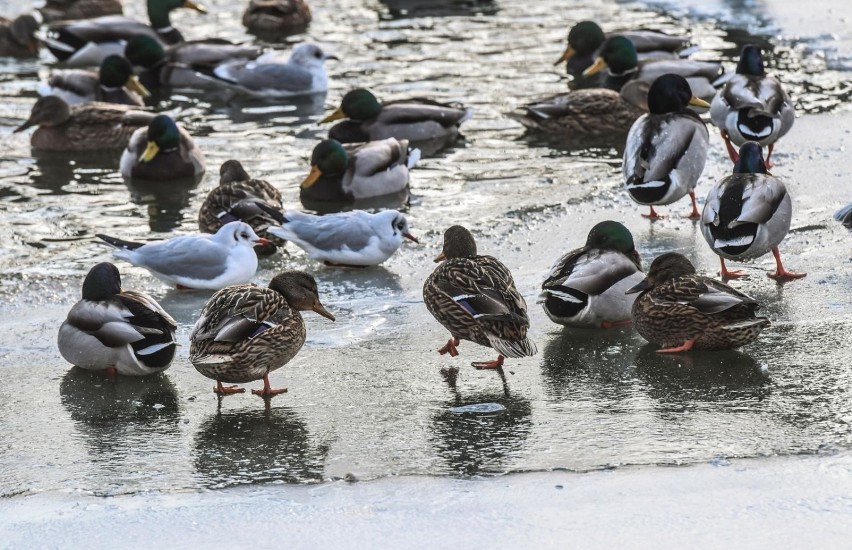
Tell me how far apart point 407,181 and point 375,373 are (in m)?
4.36

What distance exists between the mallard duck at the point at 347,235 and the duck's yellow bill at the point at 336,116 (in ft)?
12.3

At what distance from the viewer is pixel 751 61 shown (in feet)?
34.5

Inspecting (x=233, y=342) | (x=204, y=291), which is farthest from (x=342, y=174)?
(x=233, y=342)

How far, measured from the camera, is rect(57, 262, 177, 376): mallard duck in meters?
6.53

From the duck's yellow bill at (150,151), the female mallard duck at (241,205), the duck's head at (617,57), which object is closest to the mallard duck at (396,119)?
the duck's yellow bill at (150,151)

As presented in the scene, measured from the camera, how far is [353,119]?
487 inches

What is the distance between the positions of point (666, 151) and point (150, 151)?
434 cm

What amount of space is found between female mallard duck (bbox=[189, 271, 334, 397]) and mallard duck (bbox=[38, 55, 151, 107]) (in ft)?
25.4

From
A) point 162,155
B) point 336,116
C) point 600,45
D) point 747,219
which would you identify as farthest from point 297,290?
point 600,45

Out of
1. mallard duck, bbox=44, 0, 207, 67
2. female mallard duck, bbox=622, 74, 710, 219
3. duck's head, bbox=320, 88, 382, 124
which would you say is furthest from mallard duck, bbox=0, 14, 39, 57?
female mallard duck, bbox=622, 74, 710, 219

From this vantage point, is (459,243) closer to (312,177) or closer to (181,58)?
(312,177)

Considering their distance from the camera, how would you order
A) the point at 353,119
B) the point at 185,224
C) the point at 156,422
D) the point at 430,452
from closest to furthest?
the point at 430,452 < the point at 156,422 < the point at 185,224 < the point at 353,119

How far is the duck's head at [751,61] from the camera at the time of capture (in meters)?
10.5

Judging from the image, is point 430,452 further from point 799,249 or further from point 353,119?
point 353,119
